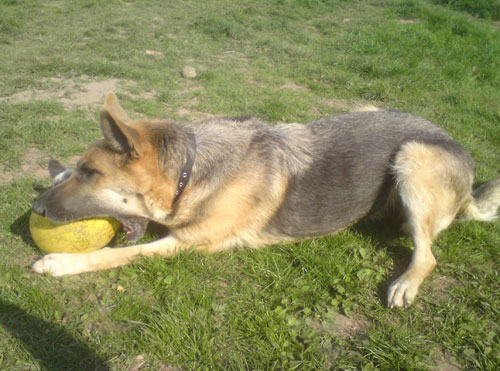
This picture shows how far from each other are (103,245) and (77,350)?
1039mm

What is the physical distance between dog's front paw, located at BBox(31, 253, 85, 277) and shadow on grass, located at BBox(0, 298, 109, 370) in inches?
Result: 14.3

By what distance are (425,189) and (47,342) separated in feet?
11.7

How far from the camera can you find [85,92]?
6559 millimetres

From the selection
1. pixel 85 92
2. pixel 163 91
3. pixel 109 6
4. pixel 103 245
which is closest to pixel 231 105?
pixel 163 91

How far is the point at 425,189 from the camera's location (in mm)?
3486

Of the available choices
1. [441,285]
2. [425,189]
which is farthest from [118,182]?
[441,285]

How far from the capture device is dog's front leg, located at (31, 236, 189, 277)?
10.0ft

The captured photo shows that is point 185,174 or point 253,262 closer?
point 185,174

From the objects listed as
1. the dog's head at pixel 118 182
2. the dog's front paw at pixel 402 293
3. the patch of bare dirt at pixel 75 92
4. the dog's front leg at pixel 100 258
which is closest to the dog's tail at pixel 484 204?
the dog's front paw at pixel 402 293

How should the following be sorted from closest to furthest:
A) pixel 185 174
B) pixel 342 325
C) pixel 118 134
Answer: pixel 118 134
pixel 342 325
pixel 185 174

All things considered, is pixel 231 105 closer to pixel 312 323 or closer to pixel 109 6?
pixel 312 323

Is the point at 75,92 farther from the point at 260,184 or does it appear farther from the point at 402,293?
the point at 402,293

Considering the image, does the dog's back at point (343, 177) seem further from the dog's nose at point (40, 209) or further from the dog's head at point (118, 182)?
the dog's nose at point (40, 209)

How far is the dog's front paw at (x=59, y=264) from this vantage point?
304cm
